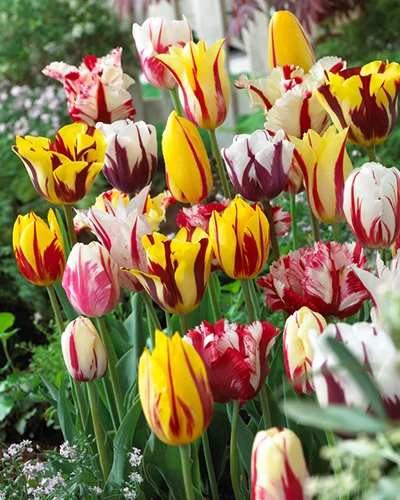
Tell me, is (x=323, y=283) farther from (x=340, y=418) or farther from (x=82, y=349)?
(x=340, y=418)

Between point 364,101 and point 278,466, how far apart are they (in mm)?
569

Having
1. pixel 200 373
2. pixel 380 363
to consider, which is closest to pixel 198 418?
pixel 200 373

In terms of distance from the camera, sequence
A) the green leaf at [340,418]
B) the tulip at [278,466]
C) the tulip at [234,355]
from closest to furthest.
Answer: the green leaf at [340,418] < the tulip at [278,466] < the tulip at [234,355]

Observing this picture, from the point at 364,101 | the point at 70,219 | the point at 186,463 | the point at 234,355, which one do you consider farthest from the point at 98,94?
the point at 186,463

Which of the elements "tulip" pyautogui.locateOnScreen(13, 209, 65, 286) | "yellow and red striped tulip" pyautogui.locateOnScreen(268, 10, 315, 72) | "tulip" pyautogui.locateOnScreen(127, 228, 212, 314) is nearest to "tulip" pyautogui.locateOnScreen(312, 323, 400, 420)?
"tulip" pyautogui.locateOnScreen(127, 228, 212, 314)

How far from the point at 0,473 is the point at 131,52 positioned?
3.94 meters

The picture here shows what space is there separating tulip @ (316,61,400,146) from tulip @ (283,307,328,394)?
1.11 feet

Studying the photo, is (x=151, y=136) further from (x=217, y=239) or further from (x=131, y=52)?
(x=131, y=52)

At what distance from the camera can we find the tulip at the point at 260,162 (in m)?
0.96

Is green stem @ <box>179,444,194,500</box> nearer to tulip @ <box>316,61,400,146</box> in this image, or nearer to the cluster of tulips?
the cluster of tulips

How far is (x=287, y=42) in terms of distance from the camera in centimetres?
118

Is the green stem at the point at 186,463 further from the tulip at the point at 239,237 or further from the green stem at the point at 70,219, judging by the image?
the green stem at the point at 70,219

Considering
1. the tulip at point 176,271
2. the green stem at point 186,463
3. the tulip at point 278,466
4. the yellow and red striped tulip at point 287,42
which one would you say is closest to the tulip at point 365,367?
the tulip at point 278,466

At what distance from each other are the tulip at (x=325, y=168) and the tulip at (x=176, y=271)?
7.2 inches
